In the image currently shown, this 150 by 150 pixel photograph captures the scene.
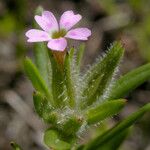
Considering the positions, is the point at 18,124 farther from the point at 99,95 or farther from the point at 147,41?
the point at 99,95

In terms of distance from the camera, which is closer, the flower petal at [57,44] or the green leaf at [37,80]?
the flower petal at [57,44]

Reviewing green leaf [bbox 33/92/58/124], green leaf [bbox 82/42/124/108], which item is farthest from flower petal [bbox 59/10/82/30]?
green leaf [bbox 33/92/58/124]

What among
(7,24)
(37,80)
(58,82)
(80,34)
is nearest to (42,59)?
(37,80)

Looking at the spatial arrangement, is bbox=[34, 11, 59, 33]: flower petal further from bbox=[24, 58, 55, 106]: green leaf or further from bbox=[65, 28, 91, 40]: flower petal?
bbox=[24, 58, 55, 106]: green leaf

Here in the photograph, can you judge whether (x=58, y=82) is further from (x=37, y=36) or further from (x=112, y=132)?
(x=112, y=132)

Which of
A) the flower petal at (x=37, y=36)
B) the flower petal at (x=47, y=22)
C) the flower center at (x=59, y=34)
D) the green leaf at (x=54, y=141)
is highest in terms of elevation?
the flower petal at (x=37, y=36)

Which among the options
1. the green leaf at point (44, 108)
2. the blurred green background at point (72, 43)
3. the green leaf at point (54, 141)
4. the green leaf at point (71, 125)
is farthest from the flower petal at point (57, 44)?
the blurred green background at point (72, 43)

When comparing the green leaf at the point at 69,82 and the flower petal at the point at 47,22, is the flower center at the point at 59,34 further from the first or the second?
the green leaf at the point at 69,82
